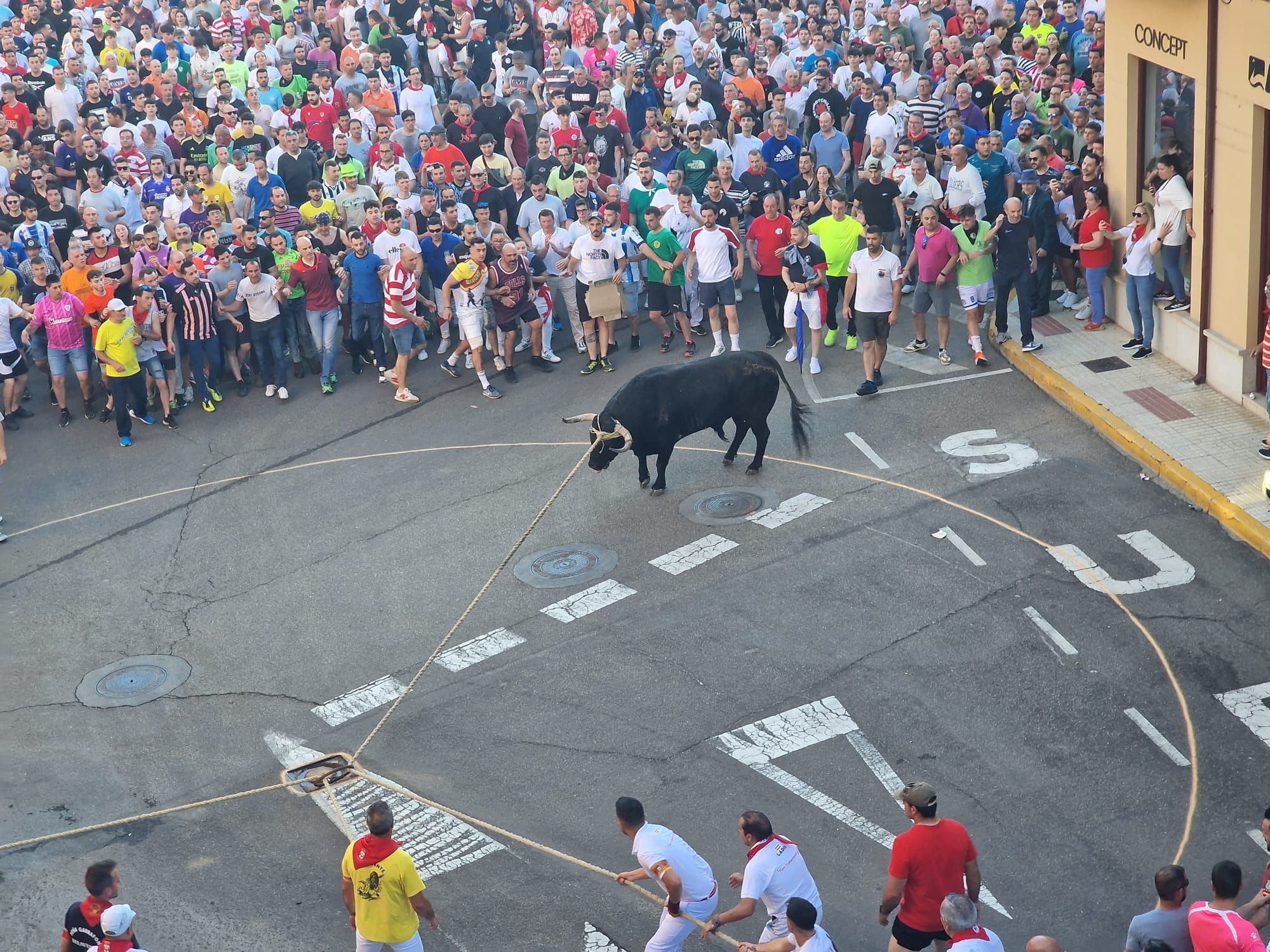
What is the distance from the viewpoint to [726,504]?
54.9 ft

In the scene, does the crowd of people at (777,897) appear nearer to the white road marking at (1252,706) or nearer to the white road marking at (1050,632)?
the white road marking at (1252,706)

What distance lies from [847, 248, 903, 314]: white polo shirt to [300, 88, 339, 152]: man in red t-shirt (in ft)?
33.6

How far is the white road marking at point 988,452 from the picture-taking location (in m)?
16.7

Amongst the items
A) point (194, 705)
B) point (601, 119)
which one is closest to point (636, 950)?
point (194, 705)

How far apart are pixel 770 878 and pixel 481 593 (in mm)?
6494

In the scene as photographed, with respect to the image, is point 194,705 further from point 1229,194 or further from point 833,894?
point 1229,194

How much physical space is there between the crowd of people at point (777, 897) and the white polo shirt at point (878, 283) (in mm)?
10133

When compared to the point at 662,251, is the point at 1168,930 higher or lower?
lower

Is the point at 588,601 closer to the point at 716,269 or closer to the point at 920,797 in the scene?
the point at 920,797

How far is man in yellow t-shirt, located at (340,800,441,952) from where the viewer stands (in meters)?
9.62

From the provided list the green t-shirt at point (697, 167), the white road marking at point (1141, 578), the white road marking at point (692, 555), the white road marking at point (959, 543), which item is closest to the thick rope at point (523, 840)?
the white road marking at point (692, 555)

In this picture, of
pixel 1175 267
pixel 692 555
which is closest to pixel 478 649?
pixel 692 555

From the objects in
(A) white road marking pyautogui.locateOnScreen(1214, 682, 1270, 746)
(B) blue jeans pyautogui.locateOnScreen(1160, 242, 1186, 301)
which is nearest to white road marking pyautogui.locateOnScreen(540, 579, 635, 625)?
(A) white road marking pyautogui.locateOnScreen(1214, 682, 1270, 746)

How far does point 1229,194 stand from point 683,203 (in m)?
6.99
